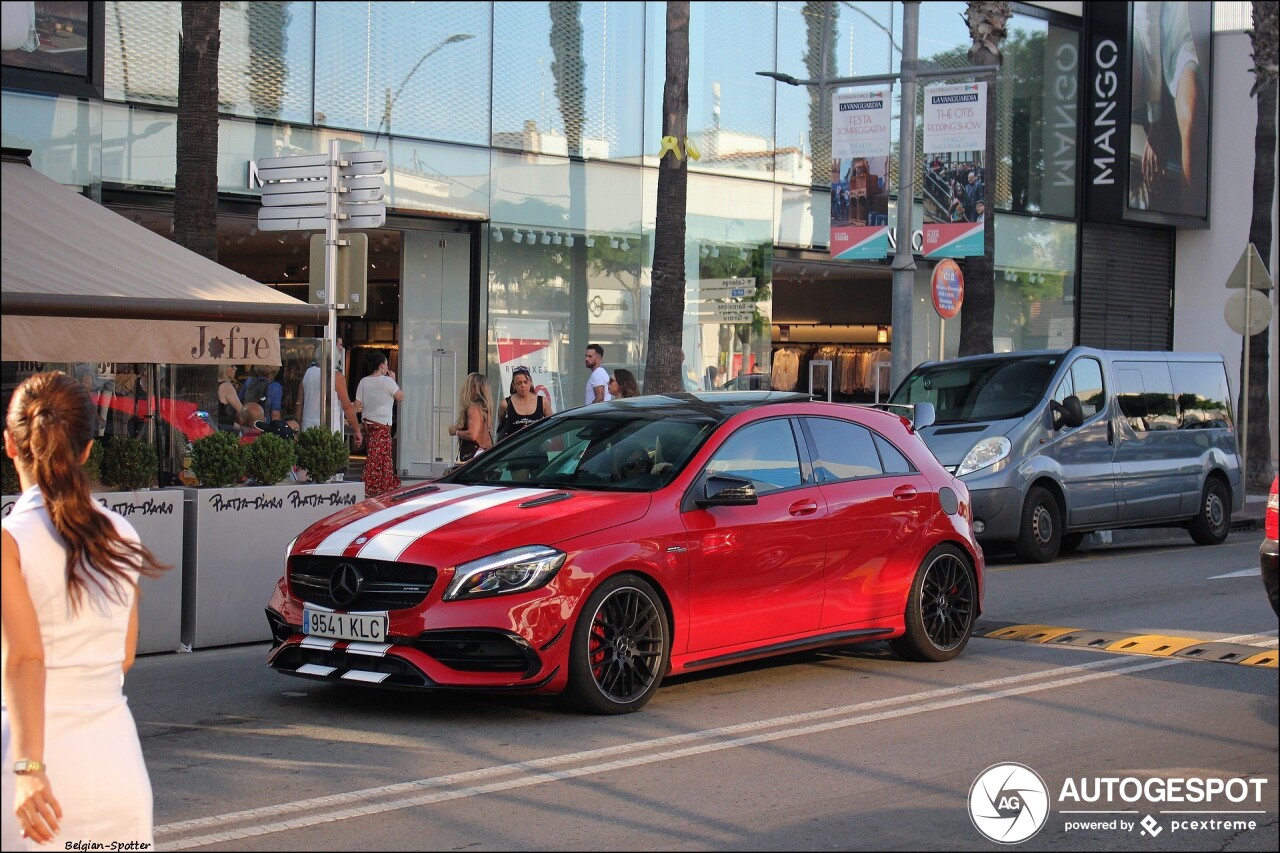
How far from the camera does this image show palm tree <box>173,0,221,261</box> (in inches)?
517

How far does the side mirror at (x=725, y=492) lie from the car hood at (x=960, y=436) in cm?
691

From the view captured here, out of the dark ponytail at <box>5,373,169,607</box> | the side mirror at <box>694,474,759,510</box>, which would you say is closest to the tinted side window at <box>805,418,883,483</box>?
the side mirror at <box>694,474,759,510</box>

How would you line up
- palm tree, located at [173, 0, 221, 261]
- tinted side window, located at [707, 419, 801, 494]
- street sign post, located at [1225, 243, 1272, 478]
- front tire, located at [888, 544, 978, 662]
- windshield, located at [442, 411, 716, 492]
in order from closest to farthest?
windshield, located at [442, 411, 716, 492]
tinted side window, located at [707, 419, 801, 494]
front tire, located at [888, 544, 978, 662]
palm tree, located at [173, 0, 221, 261]
street sign post, located at [1225, 243, 1272, 478]

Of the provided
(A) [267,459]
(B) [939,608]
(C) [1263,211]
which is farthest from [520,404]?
(C) [1263,211]

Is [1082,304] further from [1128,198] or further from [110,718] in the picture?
[110,718]

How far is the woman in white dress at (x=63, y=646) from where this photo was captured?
345 cm

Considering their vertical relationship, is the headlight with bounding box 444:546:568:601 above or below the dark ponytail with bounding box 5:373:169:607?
below

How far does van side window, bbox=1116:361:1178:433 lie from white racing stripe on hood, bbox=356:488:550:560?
9.57m

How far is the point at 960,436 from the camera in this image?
1472 cm

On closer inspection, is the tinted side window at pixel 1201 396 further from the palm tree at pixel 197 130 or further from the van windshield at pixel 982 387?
the palm tree at pixel 197 130

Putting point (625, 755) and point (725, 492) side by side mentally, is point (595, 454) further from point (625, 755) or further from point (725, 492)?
point (625, 755)

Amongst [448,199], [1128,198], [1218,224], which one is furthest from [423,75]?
[1218,224]

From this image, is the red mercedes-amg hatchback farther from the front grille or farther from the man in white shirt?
the man in white shirt

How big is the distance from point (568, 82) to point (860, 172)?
5.89 m
